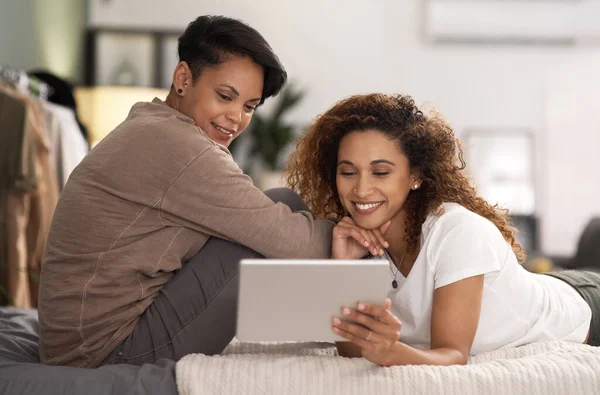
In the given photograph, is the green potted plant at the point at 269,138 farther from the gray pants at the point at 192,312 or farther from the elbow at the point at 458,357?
the elbow at the point at 458,357

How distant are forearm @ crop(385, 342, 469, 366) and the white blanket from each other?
0.02m

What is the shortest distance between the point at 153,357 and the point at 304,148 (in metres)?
0.72

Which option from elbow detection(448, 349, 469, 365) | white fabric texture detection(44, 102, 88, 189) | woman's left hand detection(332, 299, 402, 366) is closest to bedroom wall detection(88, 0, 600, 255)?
white fabric texture detection(44, 102, 88, 189)

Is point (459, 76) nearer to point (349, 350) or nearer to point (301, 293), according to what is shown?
point (349, 350)

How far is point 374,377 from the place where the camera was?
1363 millimetres

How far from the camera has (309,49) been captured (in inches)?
221

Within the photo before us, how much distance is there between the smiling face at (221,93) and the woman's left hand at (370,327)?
2.37 feet

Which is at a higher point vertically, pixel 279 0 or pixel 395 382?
pixel 279 0

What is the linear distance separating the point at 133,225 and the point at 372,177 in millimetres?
565

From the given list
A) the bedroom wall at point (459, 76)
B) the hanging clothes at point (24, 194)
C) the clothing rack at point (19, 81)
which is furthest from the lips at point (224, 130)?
the bedroom wall at point (459, 76)

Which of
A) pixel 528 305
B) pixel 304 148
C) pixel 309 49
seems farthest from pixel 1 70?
pixel 309 49

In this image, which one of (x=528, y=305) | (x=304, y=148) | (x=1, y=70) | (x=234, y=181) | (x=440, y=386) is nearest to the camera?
(x=440, y=386)

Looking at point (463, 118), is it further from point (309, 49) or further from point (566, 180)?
point (309, 49)

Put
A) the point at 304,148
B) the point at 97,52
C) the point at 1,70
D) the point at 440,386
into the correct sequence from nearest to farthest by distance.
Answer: the point at 440,386
the point at 304,148
the point at 1,70
the point at 97,52
